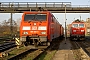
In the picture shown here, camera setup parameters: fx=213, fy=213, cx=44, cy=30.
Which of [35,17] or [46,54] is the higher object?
[35,17]

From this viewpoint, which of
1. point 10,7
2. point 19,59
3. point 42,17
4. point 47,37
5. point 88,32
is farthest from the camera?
point 88,32

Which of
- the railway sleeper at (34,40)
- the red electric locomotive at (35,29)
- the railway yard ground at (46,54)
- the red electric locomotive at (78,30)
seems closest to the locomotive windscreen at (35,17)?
the red electric locomotive at (35,29)

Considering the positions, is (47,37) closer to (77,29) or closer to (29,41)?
(29,41)

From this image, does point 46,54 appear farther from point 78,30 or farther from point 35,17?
point 78,30

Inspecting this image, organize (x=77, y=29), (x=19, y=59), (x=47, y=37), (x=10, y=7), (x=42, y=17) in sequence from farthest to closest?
1. (x=10, y=7)
2. (x=77, y=29)
3. (x=42, y=17)
4. (x=47, y=37)
5. (x=19, y=59)

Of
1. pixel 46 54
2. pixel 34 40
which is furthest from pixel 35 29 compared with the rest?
pixel 46 54

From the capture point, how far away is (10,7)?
4247 centimetres

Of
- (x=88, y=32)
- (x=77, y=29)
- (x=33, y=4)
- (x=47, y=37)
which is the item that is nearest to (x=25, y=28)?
(x=47, y=37)

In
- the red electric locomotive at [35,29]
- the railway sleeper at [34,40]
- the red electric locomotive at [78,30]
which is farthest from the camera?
the red electric locomotive at [78,30]

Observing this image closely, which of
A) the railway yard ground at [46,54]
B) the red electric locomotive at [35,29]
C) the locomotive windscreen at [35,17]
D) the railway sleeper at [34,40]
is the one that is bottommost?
the railway yard ground at [46,54]

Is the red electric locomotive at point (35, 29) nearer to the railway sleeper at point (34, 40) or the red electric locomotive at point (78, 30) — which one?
the railway sleeper at point (34, 40)

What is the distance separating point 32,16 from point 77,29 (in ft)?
57.2

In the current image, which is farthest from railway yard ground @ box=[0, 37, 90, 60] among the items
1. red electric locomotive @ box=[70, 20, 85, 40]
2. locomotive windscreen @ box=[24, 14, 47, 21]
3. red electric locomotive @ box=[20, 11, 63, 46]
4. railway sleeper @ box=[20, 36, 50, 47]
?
red electric locomotive @ box=[70, 20, 85, 40]

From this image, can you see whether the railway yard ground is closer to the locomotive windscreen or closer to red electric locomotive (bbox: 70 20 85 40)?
the locomotive windscreen
